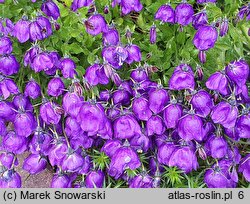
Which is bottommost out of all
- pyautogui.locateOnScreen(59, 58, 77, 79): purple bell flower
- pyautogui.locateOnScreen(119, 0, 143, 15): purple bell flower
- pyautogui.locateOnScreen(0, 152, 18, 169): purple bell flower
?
pyautogui.locateOnScreen(0, 152, 18, 169): purple bell flower

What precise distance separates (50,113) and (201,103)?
811mm

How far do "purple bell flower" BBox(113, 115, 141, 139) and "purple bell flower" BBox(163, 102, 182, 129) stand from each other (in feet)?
0.53

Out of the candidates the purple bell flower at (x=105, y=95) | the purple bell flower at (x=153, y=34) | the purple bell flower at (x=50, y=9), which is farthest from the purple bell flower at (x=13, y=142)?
the purple bell flower at (x=153, y=34)

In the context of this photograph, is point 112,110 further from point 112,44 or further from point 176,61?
point 176,61

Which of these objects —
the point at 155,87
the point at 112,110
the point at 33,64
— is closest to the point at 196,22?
the point at 155,87

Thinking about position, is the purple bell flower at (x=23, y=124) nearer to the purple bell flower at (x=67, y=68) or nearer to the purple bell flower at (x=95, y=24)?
the purple bell flower at (x=67, y=68)

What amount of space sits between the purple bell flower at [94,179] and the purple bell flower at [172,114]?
1.65ft

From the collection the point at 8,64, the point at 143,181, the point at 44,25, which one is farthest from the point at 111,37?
the point at 143,181

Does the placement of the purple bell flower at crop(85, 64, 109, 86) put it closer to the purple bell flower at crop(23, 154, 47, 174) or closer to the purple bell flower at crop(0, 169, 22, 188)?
the purple bell flower at crop(23, 154, 47, 174)

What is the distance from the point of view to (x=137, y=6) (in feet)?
9.07

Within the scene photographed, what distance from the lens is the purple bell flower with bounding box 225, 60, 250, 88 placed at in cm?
246

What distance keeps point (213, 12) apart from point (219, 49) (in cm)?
23

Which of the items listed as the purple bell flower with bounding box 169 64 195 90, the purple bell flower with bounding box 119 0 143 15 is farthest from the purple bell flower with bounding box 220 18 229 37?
the purple bell flower with bounding box 119 0 143 15

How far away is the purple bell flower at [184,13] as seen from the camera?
265 centimetres
